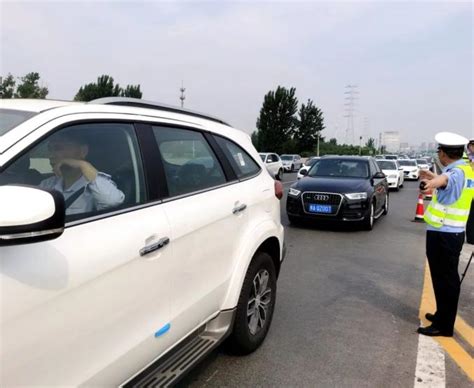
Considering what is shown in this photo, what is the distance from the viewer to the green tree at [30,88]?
131ft

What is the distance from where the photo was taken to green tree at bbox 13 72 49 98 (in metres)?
39.9

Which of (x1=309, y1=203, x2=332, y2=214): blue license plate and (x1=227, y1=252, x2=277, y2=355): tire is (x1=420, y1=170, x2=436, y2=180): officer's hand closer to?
(x1=227, y1=252, x2=277, y2=355): tire

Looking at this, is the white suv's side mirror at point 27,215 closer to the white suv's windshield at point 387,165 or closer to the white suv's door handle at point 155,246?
the white suv's door handle at point 155,246

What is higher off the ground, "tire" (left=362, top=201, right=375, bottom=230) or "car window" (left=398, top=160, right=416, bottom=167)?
Answer: "tire" (left=362, top=201, right=375, bottom=230)

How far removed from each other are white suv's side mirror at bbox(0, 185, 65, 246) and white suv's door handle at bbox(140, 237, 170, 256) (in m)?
0.63

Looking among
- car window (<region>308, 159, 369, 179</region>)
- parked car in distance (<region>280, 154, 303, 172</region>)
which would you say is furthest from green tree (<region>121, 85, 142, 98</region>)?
car window (<region>308, 159, 369, 179</region>)

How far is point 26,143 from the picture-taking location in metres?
1.84

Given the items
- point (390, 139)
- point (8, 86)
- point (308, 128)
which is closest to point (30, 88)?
point (8, 86)

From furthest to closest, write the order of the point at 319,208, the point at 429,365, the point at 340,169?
the point at 340,169 → the point at 319,208 → the point at 429,365

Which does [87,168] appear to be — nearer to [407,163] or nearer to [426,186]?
[426,186]

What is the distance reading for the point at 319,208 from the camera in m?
9.10

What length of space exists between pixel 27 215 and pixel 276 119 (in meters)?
78.6

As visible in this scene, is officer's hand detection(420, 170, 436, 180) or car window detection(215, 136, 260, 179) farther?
officer's hand detection(420, 170, 436, 180)

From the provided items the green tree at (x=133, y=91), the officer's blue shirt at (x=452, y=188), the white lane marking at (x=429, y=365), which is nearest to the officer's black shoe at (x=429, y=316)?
the white lane marking at (x=429, y=365)
